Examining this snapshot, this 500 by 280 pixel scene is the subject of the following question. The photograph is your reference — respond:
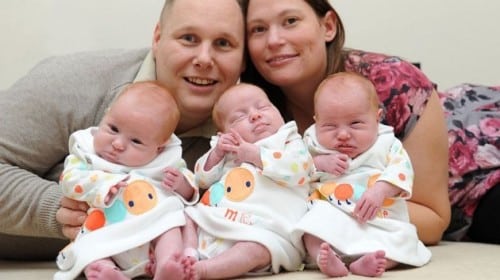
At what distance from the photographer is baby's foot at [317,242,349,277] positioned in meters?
1.36

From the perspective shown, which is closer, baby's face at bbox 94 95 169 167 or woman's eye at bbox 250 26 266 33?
baby's face at bbox 94 95 169 167

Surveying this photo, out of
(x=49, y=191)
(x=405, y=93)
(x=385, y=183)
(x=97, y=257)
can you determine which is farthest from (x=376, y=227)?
(x=49, y=191)

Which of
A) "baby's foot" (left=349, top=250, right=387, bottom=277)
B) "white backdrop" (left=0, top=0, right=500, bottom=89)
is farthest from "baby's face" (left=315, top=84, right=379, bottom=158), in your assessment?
"white backdrop" (left=0, top=0, right=500, bottom=89)

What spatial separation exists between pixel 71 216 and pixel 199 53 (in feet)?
1.63

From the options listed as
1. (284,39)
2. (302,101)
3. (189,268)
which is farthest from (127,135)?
(302,101)

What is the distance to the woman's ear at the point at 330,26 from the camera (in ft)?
6.27

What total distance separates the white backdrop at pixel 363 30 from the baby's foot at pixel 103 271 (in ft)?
4.78

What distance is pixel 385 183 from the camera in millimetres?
1469

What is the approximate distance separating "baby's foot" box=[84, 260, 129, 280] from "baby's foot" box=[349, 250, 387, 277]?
44 cm

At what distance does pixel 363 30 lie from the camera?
110 inches

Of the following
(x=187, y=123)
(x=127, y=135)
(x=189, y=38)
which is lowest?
(x=187, y=123)

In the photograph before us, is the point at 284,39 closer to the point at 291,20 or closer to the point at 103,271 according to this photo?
the point at 291,20

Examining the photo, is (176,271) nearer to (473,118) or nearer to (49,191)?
(49,191)

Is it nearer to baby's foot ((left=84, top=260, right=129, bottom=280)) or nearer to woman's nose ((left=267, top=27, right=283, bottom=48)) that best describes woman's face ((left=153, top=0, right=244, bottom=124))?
woman's nose ((left=267, top=27, right=283, bottom=48))
